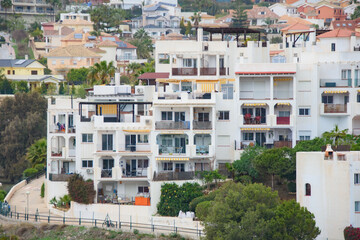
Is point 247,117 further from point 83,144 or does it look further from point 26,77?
point 26,77

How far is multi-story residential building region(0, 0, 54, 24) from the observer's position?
593 ft

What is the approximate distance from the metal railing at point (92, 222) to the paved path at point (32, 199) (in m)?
0.58

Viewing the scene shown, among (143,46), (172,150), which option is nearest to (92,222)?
(172,150)

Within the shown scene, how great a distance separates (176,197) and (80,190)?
20.5 ft

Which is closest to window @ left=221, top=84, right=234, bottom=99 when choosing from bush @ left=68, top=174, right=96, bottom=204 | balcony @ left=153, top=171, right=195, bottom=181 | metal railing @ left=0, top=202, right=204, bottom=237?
balcony @ left=153, top=171, right=195, bottom=181

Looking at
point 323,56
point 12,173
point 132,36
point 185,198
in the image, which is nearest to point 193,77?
point 323,56

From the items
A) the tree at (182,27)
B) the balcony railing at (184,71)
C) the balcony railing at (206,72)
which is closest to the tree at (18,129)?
the balcony railing at (184,71)

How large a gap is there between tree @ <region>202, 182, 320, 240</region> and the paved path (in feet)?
52.6

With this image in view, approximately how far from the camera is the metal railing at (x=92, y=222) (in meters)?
63.5

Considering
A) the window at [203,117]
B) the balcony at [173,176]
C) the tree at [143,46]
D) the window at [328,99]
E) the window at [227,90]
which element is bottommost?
the balcony at [173,176]

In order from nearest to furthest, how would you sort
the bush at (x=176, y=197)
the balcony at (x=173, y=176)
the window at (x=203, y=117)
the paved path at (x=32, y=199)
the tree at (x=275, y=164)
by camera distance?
1. the bush at (x=176, y=197)
2. the tree at (x=275, y=164)
3. the balcony at (x=173, y=176)
4. the window at (x=203, y=117)
5. the paved path at (x=32, y=199)

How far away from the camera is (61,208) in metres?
69.7

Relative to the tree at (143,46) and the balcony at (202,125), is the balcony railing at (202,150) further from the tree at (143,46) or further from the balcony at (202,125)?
the tree at (143,46)

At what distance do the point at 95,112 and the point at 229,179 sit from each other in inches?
386
